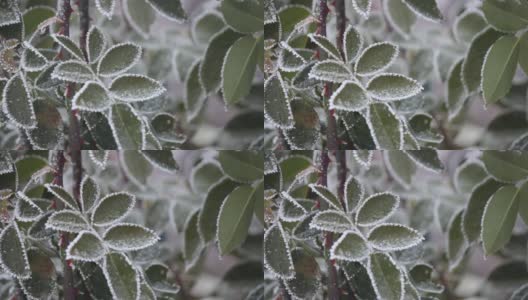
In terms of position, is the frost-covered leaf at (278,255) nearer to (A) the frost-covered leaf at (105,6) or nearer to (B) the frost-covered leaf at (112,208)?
(B) the frost-covered leaf at (112,208)

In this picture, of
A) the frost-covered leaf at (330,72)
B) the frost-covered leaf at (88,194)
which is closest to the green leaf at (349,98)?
the frost-covered leaf at (330,72)

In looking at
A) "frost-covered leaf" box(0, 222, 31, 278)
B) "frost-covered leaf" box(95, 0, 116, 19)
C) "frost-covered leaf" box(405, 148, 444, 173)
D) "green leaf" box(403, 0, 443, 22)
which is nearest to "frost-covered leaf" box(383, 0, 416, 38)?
"green leaf" box(403, 0, 443, 22)

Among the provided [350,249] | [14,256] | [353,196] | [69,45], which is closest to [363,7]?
[353,196]

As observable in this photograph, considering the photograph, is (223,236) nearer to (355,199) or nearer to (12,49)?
(355,199)

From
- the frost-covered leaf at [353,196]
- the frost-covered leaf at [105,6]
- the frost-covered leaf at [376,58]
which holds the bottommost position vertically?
the frost-covered leaf at [353,196]

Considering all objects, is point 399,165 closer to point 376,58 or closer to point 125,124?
point 376,58
